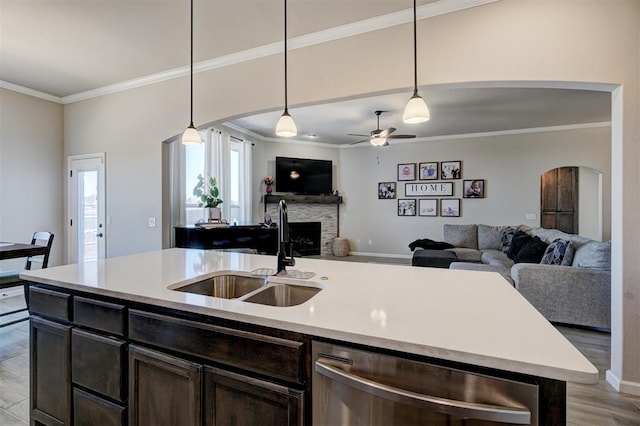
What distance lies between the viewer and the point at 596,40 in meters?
2.21

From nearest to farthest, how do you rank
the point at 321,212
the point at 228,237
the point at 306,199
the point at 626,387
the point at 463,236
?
1. the point at 626,387
2. the point at 228,237
3. the point at 463,236
4. the point at 306,199
5. the point at 321,212

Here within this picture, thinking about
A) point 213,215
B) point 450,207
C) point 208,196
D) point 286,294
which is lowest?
point 286,294

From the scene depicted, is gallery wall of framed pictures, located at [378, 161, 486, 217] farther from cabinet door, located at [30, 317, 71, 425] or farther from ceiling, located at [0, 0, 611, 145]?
cabinet door, located at [30, 317, 71, 425]

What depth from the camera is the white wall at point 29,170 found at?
164 inches

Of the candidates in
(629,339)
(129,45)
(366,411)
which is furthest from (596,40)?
(129,45)

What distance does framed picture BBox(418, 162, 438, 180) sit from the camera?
7359 millimetres

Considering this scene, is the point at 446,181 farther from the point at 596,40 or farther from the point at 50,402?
the point at 50,402

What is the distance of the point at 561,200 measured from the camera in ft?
24.7

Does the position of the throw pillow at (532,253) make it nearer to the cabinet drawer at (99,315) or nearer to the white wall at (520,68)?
the white wall at (520,68)

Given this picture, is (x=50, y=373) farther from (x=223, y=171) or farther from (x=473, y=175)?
(x=473, y=175)

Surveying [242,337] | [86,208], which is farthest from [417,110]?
[86,208]

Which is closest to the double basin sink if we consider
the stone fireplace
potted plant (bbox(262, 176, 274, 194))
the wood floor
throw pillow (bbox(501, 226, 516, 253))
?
Result: the wood floor

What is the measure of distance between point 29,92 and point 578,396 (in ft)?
23.0

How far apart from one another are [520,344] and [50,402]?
7.67ft
